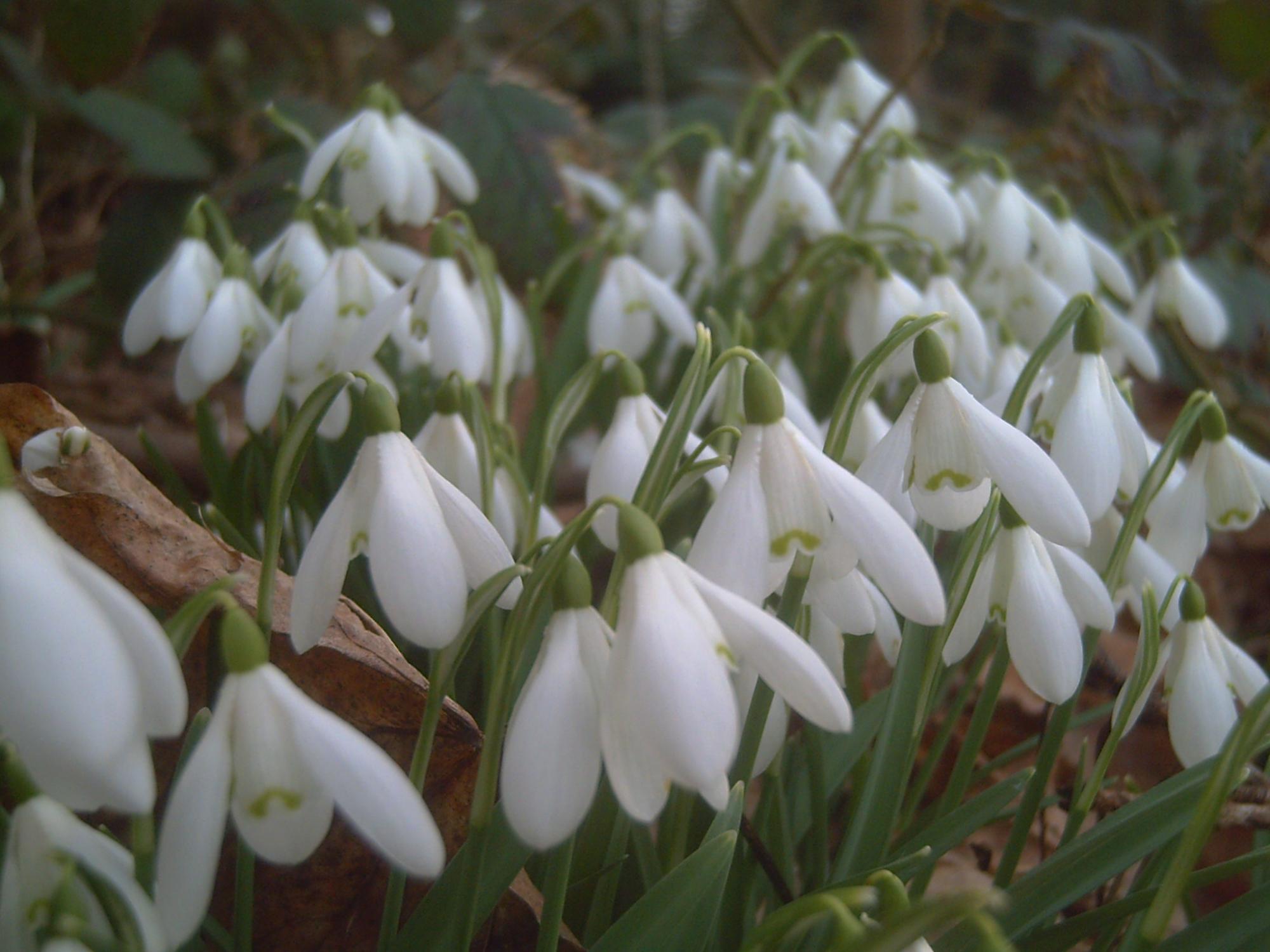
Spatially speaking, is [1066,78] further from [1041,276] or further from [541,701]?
[541,701]

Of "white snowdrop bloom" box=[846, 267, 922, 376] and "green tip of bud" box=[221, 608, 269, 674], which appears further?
"white snowdrop bloom" box=[846, 267, 922, 376]

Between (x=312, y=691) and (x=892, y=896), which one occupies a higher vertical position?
(x=892, y=896)

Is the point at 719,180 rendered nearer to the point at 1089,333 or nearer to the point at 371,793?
the point at 1089,333

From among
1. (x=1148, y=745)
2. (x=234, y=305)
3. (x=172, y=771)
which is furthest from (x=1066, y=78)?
(x=172, y=771)

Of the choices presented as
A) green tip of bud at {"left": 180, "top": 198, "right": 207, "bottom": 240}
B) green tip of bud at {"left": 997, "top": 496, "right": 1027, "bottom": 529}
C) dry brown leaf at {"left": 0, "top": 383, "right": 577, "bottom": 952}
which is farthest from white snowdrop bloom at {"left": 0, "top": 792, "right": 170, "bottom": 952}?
green tip of bud at {"left": 180, "top": 198, "right": 207, "bottom": 240}

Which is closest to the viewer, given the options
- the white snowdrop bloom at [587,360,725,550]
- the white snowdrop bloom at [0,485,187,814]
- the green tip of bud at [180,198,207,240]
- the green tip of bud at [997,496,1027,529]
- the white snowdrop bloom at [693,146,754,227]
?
the white snowdrop bloom at [0,485,187,814]

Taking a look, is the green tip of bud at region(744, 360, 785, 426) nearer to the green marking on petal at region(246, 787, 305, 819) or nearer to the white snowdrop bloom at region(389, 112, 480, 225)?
the green marking on petal at region(246, 787, 305, 819)

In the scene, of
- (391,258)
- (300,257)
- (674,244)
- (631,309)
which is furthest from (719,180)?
(300,257)

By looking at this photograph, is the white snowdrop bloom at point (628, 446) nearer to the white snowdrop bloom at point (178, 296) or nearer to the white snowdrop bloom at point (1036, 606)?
the white snowdrop bloom at point (1036, 606)
